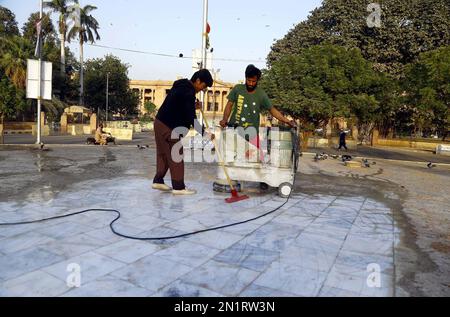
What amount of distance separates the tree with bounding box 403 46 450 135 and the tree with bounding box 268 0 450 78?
5.36 meters

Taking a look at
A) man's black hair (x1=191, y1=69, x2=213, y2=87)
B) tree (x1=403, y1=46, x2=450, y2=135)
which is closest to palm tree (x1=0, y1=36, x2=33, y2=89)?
man's black hair (x1=191, y1=69, x2=213, y2=87)

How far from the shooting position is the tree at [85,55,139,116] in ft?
155

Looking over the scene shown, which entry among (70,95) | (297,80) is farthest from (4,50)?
(297,80)

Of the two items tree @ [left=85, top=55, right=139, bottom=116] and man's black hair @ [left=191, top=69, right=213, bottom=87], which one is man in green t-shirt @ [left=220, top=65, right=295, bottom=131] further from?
tree @ [left=85, top=55, right=139, bottom=116]

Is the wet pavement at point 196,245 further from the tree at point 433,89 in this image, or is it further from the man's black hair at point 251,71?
the tree at point 433,89

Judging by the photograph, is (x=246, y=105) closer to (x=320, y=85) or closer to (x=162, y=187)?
(x=162, y=187)

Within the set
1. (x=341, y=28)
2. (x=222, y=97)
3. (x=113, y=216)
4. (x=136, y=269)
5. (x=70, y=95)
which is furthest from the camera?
(x=222, y=97)

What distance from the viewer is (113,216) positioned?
432cm

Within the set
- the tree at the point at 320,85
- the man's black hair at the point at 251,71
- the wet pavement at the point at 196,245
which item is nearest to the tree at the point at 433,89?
the tree at the point at 320,85

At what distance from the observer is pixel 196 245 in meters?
3.38

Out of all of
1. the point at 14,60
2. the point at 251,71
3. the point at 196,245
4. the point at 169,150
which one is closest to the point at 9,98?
the point at 14,60
